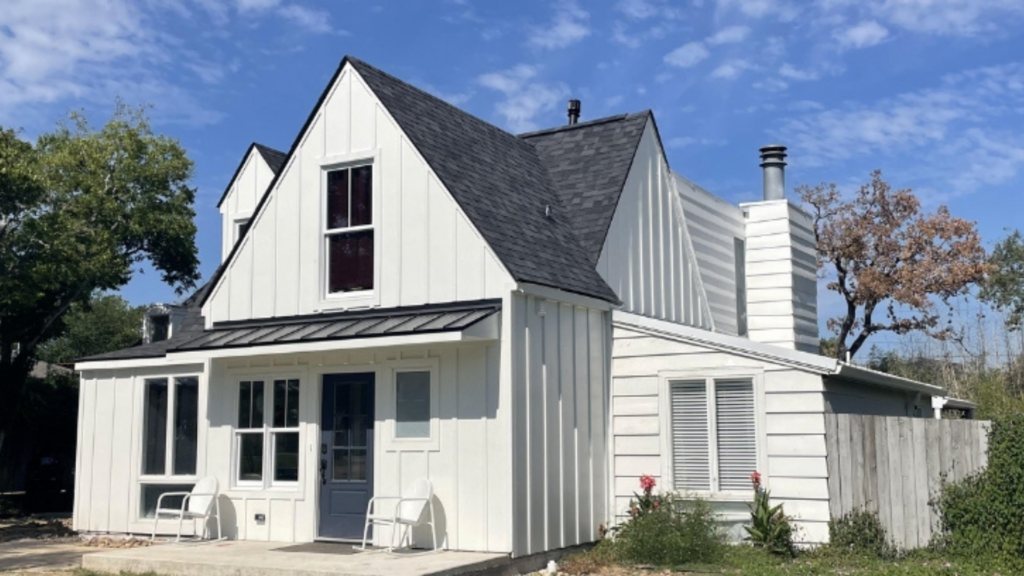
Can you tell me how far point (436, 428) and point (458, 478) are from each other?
686 mm

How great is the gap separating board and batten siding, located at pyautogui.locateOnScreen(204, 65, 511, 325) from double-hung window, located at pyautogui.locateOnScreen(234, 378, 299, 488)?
1.07 metres

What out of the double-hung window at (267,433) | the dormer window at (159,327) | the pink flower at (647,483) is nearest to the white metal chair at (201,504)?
the double-hung window at (267,433)

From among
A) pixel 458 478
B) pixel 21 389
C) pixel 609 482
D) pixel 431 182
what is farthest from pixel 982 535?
pixel 21 389

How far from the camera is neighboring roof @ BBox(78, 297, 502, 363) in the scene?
11570 mm

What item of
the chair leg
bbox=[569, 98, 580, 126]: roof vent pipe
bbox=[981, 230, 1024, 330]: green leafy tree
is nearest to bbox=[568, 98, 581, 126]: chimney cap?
bbox=[569, 98, 580, 126]: roof vent pipe

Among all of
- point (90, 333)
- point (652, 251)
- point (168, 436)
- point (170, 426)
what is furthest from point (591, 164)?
point (90, 333)

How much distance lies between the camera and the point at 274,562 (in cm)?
1080

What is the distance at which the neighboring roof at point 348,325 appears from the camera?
38.0 ft

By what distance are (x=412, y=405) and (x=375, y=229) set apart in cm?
248

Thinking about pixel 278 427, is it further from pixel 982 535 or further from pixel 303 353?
pixel 982 535

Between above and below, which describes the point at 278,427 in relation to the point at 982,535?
above

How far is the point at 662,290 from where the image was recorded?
16453 millimetres

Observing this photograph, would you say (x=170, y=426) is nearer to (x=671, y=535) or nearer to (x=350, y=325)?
(x=350, y=325)

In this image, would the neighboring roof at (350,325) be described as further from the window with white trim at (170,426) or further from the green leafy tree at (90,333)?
the green leafy tree at (90,333)
